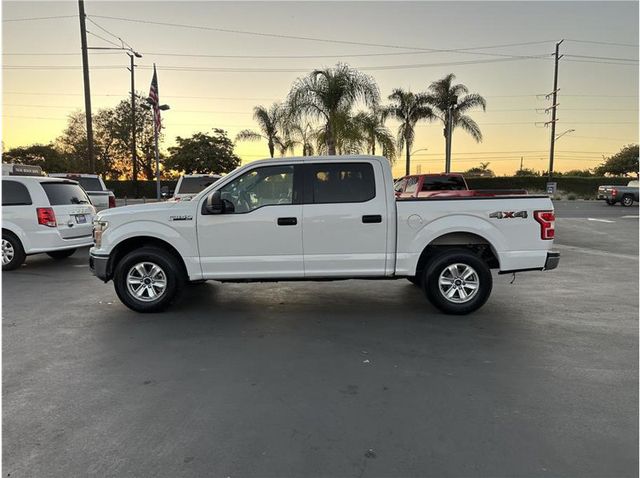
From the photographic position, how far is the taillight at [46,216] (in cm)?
866

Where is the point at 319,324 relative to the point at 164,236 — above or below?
below

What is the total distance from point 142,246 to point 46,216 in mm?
3945

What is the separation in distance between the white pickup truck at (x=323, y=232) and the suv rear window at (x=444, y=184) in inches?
379

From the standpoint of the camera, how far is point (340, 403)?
11.4ft

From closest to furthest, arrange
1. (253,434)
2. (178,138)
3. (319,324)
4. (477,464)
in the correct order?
(477,464) → (253,434) → (319,324) → (178,138)

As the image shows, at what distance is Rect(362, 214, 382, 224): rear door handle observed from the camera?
5.70 meters

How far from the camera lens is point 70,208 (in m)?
9.05

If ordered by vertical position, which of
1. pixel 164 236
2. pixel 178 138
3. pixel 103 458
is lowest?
pixel 103 458

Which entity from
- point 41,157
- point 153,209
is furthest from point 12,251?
point 41,157

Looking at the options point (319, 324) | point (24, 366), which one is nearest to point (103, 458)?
point (24, 366)

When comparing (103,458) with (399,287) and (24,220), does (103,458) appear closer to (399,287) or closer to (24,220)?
(399,287)

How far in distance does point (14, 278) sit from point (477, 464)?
8.35m

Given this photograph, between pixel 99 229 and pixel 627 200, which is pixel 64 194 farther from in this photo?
pixel 627 200

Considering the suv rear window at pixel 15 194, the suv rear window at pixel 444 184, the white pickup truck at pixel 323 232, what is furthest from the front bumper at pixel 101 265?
the suv rear window at pixel 444 184
